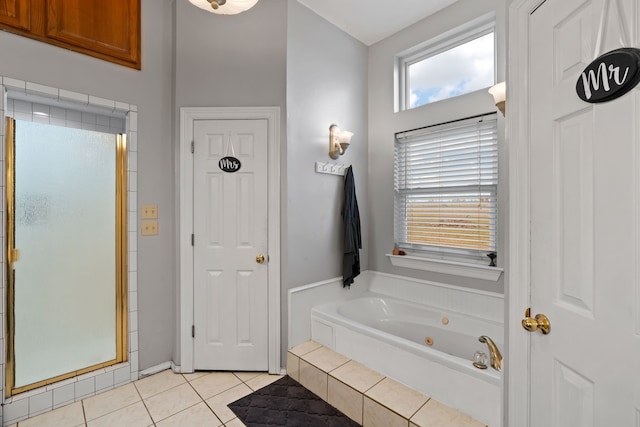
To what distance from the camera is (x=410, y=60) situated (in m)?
2.98

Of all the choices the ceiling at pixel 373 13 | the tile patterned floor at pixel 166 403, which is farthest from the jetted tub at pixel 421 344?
the ceiling at pixel 373 13

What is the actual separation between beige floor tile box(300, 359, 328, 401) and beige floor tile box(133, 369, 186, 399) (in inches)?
35.3

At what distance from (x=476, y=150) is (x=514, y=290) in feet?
5.23

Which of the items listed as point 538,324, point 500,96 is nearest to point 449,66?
point 500,96

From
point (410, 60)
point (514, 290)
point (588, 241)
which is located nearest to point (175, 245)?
point (514, 290)

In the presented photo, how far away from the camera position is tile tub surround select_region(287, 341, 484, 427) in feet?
5.24

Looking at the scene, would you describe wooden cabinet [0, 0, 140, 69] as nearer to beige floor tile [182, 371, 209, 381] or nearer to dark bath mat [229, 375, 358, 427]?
beige floor tile [182, 371, 209, 381]

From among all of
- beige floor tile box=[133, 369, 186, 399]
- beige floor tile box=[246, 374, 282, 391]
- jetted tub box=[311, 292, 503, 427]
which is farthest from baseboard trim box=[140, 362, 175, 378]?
jetted tub box=[311, 292, 503, 427]

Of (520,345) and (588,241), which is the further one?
→ (520,345)

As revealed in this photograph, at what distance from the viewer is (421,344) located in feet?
7.43

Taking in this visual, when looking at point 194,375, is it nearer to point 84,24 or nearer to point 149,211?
point 149,211

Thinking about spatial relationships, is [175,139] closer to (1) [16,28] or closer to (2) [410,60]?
(1) [16,28]

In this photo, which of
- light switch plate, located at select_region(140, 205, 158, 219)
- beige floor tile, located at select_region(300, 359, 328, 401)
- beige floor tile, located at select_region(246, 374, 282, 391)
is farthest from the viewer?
light switch plate, located at select_region(140, 205, 158, 219)

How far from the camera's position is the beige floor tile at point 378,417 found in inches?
64.0
